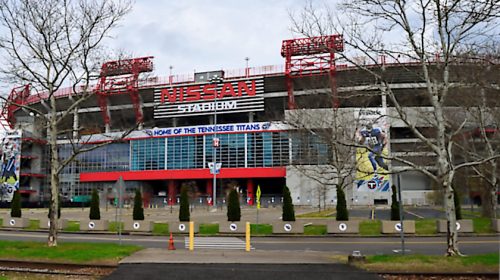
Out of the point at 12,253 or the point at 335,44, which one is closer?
the point at 12,253

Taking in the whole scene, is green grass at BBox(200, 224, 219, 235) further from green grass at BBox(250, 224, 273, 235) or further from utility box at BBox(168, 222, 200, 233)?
green grass at BBox(250, 224, 273, 235)

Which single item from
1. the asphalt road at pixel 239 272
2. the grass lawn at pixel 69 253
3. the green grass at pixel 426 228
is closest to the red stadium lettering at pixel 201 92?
the green grass at pixel 426 228

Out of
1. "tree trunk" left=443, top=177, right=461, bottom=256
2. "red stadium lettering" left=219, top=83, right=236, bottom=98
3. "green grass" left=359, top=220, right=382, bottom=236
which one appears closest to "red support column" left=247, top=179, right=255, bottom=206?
"red stadium lettering" left=219, top=83, right=236, bottom=98

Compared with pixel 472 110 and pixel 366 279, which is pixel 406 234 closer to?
pixel 472 110

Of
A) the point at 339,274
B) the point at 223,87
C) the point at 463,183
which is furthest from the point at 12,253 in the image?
the point at 223,87

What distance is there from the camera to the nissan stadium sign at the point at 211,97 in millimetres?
68000

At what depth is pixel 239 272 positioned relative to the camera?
10.9 metres

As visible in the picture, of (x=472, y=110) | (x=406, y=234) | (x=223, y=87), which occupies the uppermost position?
(x=223, y=87)

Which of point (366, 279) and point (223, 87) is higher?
point (223, 87)

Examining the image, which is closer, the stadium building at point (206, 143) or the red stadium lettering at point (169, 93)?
the stadium building at point (206, 143)

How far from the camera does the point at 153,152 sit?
251 feet

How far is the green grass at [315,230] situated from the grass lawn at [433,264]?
12.3 metres

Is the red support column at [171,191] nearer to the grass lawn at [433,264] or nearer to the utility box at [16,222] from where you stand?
the utility box at [16,222]

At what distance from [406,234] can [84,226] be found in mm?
19670
